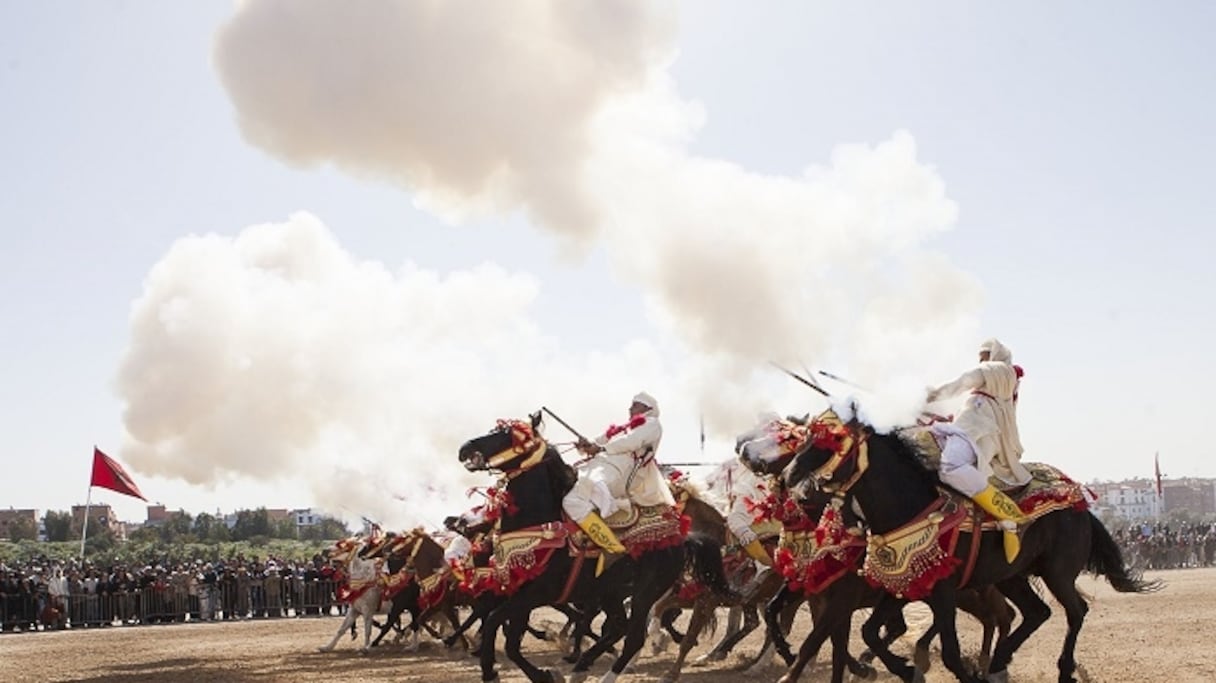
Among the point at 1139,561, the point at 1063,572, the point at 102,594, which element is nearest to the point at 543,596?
the point at 1063,572

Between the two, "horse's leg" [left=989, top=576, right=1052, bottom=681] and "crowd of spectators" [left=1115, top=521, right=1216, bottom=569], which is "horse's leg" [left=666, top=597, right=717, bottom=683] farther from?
"crowd of spectators" [left=1115, top=521, right=1216, bottom=569]

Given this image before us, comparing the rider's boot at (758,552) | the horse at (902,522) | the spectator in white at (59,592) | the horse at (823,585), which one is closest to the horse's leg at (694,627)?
the rider's boot at (758,552)

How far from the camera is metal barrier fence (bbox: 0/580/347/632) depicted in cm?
3903

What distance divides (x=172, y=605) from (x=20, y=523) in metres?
69.6

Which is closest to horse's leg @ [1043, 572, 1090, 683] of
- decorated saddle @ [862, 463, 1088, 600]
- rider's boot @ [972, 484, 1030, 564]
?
rider's boot @ [972, 484, 1030, 564]

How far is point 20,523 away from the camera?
103m

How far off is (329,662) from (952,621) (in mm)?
13843

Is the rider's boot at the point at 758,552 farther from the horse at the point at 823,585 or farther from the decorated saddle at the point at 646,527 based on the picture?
the horse at the point at 823,585

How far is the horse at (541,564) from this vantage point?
15.1 m

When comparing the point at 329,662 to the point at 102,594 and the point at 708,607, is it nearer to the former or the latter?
the point at 708,607

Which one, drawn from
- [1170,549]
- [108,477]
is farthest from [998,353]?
[1170,549]

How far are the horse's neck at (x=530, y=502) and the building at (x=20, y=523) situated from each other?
305 ft

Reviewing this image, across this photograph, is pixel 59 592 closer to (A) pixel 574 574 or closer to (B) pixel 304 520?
(A) pixel 574 574

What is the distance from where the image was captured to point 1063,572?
14.6m
